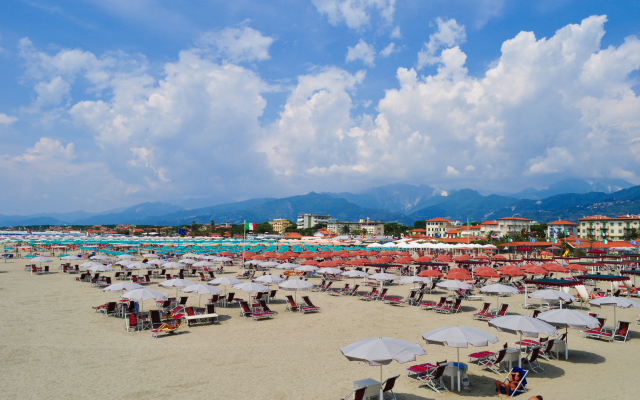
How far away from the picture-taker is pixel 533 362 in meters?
9.81

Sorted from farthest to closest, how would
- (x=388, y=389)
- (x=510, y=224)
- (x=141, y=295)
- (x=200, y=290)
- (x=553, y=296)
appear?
(x=510, y=224)
(x=200, y=290)
(x=553, y=296)
(x=141, y=295)
(x=388, y=389)

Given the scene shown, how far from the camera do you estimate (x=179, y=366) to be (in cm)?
939

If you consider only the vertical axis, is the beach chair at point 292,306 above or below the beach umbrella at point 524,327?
below

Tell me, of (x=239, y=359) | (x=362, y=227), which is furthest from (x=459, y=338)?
(x=362, y=227)

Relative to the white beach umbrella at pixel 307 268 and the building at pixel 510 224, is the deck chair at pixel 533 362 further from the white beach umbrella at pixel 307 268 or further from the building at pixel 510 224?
the building at pixel 510 224

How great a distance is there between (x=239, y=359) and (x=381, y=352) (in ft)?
15.6

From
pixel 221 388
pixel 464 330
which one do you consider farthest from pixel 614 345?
pixel 221 388

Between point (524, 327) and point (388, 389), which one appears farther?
point (524, 327)

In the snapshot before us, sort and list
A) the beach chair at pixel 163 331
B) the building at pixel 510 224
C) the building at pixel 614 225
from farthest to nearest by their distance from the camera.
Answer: the building at pixel 510 224 < the building at pixel 614 225 < the beach chair at pixel 163 331

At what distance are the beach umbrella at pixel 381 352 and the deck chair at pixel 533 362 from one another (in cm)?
411

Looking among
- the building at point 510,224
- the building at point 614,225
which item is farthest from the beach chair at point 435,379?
the building at point 510,224

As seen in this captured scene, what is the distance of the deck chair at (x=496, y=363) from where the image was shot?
9.10 meters

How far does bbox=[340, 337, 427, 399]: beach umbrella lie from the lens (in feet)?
22.2

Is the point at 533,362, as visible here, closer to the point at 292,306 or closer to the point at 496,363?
the point at 496,363
